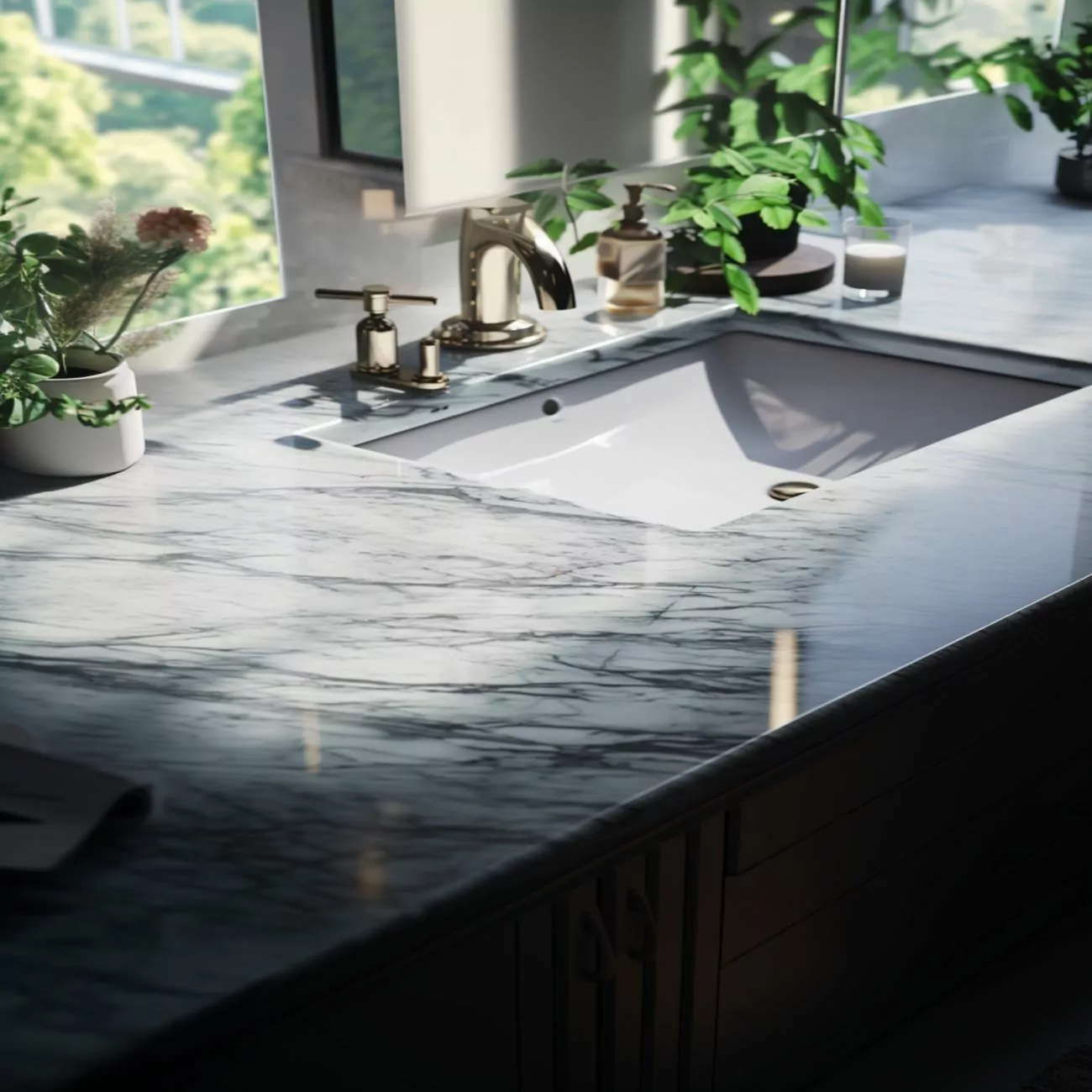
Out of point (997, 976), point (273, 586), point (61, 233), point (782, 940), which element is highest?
point (61, 233)

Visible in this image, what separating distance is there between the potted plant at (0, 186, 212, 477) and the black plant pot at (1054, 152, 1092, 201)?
1.78 meters

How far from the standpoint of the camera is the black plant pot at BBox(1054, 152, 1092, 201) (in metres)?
2.75

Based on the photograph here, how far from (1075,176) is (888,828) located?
1.77 meters

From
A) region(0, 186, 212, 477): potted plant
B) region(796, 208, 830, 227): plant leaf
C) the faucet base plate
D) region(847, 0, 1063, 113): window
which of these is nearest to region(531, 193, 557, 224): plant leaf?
the faucet base plate

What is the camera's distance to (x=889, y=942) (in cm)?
143

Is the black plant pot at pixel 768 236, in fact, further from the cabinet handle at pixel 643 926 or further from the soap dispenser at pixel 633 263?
the cabinet handle at pixel 643 926

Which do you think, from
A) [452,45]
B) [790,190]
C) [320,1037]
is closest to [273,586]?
[320,1037]

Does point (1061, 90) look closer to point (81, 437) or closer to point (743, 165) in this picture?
point (743, 165)

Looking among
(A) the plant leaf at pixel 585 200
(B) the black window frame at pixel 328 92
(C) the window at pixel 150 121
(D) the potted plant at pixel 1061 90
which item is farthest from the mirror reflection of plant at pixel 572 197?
(D) the potted plant at pixel 1061 90

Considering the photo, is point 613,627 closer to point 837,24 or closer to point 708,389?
point 708,389

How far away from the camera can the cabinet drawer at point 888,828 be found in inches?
49.5

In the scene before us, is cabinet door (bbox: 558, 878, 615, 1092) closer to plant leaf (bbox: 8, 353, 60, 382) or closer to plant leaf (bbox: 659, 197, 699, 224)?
plant leaf (bbox: 8, 353, 60, 382)

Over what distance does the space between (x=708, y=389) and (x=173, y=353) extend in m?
0.66

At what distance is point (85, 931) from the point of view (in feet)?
2.87
